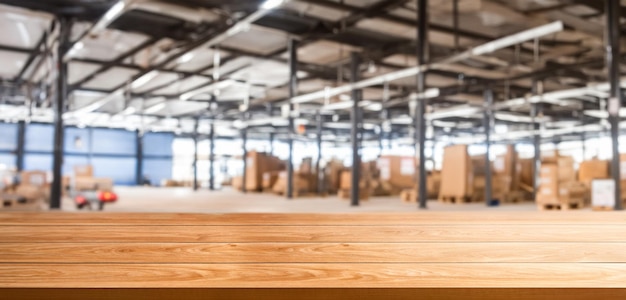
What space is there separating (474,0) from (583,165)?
23.8 feet

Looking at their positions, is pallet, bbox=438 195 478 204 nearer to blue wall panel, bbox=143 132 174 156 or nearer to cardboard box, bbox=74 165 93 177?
cardboard box, bbox=74 165 93 177

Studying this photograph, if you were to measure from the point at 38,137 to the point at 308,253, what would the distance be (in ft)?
103

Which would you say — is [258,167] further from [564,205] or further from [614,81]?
[614,81]

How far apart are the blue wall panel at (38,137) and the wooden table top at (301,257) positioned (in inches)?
1180

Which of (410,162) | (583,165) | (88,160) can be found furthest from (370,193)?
(88,160)

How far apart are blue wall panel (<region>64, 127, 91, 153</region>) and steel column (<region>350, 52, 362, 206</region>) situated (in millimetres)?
22608

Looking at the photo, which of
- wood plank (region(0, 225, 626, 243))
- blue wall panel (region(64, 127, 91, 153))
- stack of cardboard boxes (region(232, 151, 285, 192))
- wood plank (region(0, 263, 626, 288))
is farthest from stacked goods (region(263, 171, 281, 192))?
wood plank (region(0, 263, 626, 288))

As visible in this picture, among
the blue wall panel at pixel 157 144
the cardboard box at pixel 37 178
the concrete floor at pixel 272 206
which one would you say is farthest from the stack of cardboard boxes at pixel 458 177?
the blue wall panel at pixel 157 144

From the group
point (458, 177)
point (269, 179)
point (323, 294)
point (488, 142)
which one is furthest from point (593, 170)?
point (323, 294)

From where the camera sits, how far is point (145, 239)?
232cm

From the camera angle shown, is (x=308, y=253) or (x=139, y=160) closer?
(x=308, y=253)

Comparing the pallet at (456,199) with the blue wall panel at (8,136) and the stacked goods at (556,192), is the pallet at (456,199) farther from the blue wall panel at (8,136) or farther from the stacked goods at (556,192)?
the blue wall panel at (8,136)

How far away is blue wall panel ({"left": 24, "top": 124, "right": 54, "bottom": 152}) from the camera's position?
2891 centimetres

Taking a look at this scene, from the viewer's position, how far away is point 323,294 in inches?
75.2
